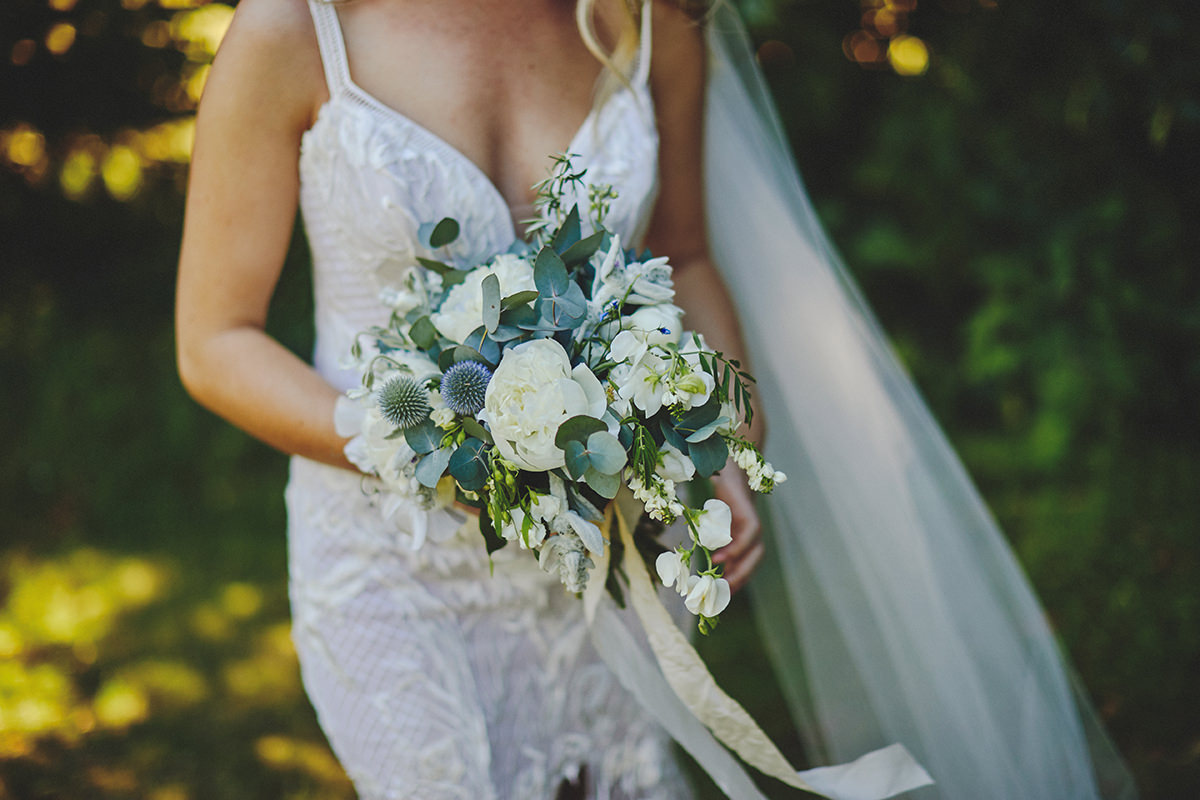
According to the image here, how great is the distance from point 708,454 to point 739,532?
56 cm

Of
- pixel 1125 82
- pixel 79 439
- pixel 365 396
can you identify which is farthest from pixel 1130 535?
pixel 79 439

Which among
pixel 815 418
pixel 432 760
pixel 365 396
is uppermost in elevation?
pixel 365 396

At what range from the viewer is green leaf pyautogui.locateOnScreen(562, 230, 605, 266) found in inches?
53.9

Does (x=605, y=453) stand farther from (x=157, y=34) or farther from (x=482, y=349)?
(x=157, y=34)

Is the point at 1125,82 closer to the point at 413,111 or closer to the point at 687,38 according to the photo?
the point at 687,38

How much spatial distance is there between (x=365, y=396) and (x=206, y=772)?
228cm

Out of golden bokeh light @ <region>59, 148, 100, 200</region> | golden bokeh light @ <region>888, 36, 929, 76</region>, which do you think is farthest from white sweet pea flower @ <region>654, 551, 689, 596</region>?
golden bokeh light @ <region>59, 148, 100, 200</region>

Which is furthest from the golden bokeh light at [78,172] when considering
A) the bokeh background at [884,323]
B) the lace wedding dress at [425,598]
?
the lace wedding dress at [425,598]

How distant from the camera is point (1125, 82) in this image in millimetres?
2977

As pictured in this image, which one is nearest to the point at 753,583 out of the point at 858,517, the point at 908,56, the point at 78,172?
the point at 858,517

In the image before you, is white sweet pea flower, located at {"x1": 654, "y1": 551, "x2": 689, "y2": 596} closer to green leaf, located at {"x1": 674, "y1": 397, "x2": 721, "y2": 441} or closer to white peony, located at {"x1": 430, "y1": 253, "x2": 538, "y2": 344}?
green leaf, located at {"x1": 674, "y1": 397, "x2": 721, "y2": 441}

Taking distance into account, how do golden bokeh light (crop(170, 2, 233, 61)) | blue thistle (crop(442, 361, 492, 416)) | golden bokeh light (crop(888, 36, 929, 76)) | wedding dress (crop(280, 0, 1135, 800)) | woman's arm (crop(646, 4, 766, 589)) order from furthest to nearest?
golden bokeh light (crop(888, 36, 929, 76)) < golden bokeh light (crop(170, 2, 233, 61)) < woman's arm (crop(646, 4, 766, 589)) < wedding dress (crop(280, 0, 1135, 800)) < blue thistle (crop(442, 361, 492, 416))

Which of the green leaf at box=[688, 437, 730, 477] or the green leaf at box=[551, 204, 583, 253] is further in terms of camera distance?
the green leaf at box=[551, 204, 583, 253]

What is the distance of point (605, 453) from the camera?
1165 millimetres
